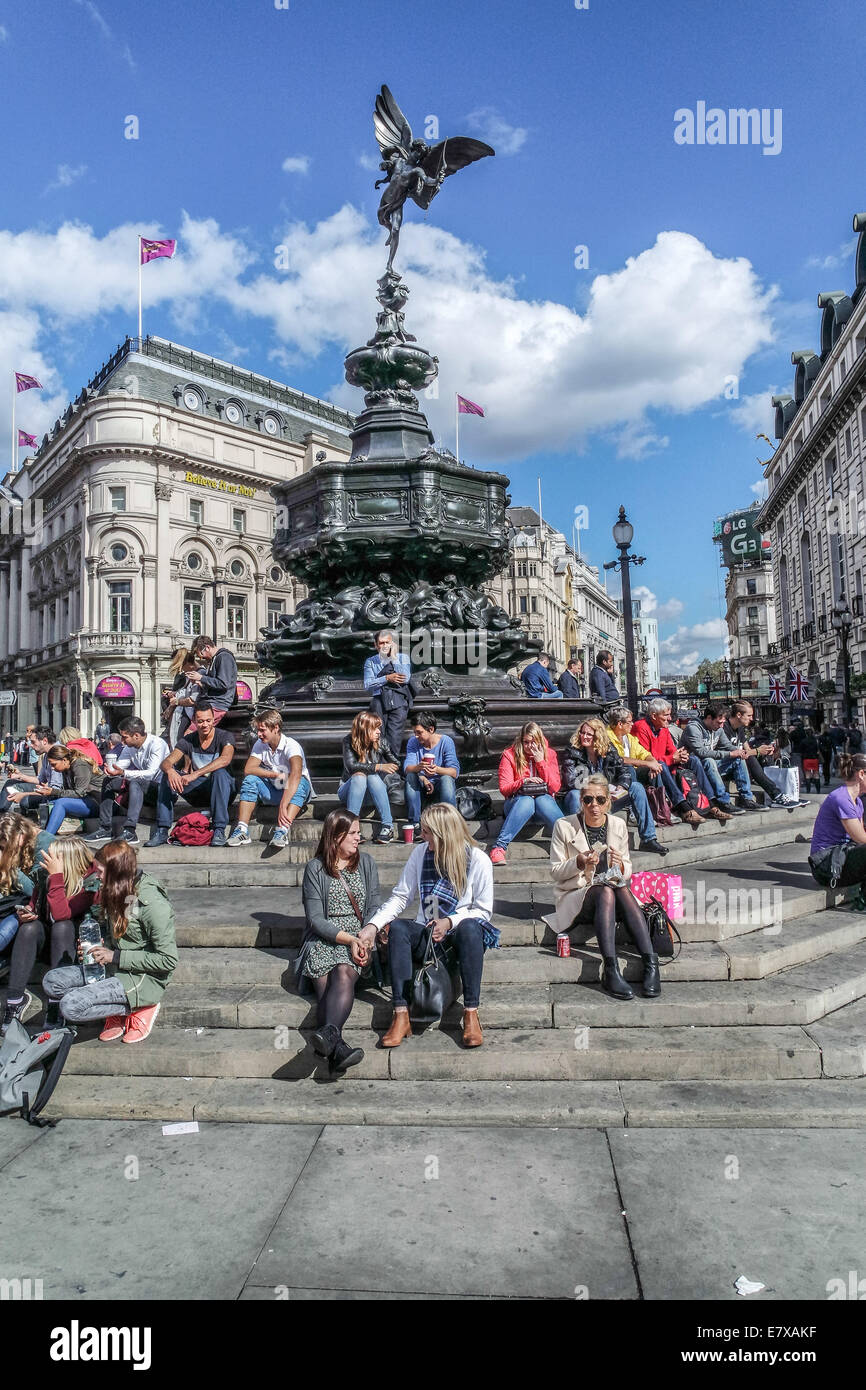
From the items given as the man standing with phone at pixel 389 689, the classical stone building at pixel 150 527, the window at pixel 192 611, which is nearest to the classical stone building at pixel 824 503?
the man standing with phone at pixel 389 689

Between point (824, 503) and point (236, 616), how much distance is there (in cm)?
3830

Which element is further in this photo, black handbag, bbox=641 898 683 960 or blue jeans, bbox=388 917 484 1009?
black handbag, bbox=641 898 683 960

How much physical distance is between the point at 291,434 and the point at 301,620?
55.5m

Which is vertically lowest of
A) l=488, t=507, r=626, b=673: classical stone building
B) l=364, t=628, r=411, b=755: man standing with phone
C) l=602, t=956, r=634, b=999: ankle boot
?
l=602, t=956, r=634, b=999: ankle boot

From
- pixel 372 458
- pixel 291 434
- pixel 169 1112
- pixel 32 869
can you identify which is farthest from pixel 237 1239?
pixel 291 434

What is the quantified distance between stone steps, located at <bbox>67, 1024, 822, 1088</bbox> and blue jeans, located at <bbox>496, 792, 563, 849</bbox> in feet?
8.12

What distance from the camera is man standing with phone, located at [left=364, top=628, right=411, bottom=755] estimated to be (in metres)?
8.58

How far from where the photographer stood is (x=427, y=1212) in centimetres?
335

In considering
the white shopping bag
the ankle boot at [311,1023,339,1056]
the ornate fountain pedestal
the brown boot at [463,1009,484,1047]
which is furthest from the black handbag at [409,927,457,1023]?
the white shopping bag

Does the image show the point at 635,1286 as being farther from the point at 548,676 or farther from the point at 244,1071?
the point at 548,676

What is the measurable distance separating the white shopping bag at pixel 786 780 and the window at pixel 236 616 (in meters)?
48.1

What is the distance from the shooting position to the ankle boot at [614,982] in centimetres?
490

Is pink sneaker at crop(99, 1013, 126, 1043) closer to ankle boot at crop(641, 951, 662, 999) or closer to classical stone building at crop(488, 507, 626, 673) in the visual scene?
ankle boot at crop(641, 951, 662, 999)

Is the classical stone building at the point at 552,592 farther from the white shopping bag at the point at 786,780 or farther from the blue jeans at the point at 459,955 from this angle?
the blue jeans at the point at 459,955
